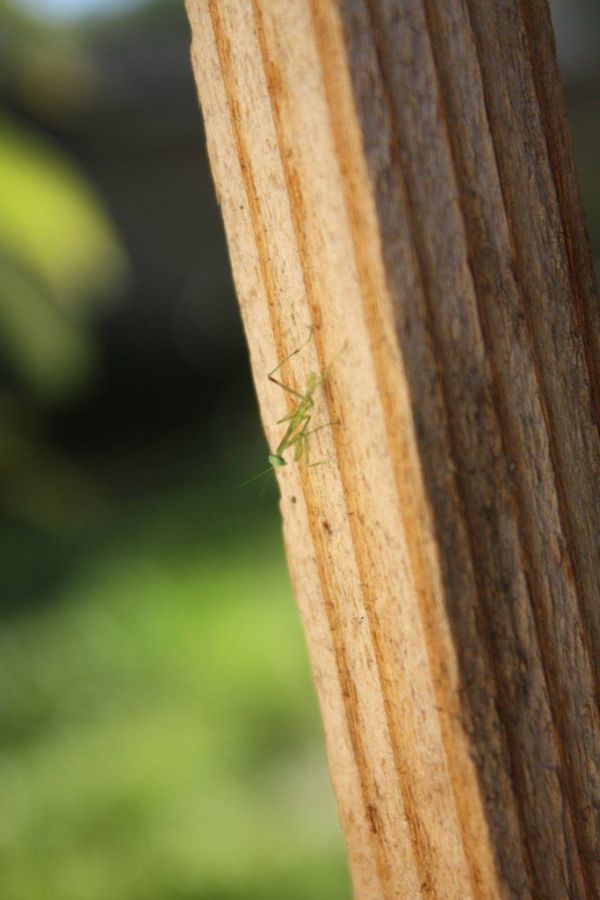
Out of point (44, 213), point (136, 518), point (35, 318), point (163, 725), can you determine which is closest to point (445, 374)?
point (44, 213)

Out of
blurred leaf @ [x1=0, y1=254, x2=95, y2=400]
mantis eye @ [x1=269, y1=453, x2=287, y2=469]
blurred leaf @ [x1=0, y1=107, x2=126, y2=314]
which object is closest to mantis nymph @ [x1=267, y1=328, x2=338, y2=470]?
mantis eye @ [x1=269, y1=453, x2=287, y2=469]

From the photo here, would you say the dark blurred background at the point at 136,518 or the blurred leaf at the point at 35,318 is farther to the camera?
the dark blurred background at the point at 136,518

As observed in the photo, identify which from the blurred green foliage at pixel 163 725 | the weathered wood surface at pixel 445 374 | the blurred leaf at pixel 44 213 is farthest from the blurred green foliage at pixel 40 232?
the blurred green foliage at pixel 163 725

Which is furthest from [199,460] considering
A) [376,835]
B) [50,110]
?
[376,835]

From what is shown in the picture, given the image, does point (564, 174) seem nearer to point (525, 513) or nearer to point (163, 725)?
point (525, 513)

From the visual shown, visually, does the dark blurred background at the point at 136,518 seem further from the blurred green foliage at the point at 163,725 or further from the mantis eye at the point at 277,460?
the mantis eye at the point at 277,460
